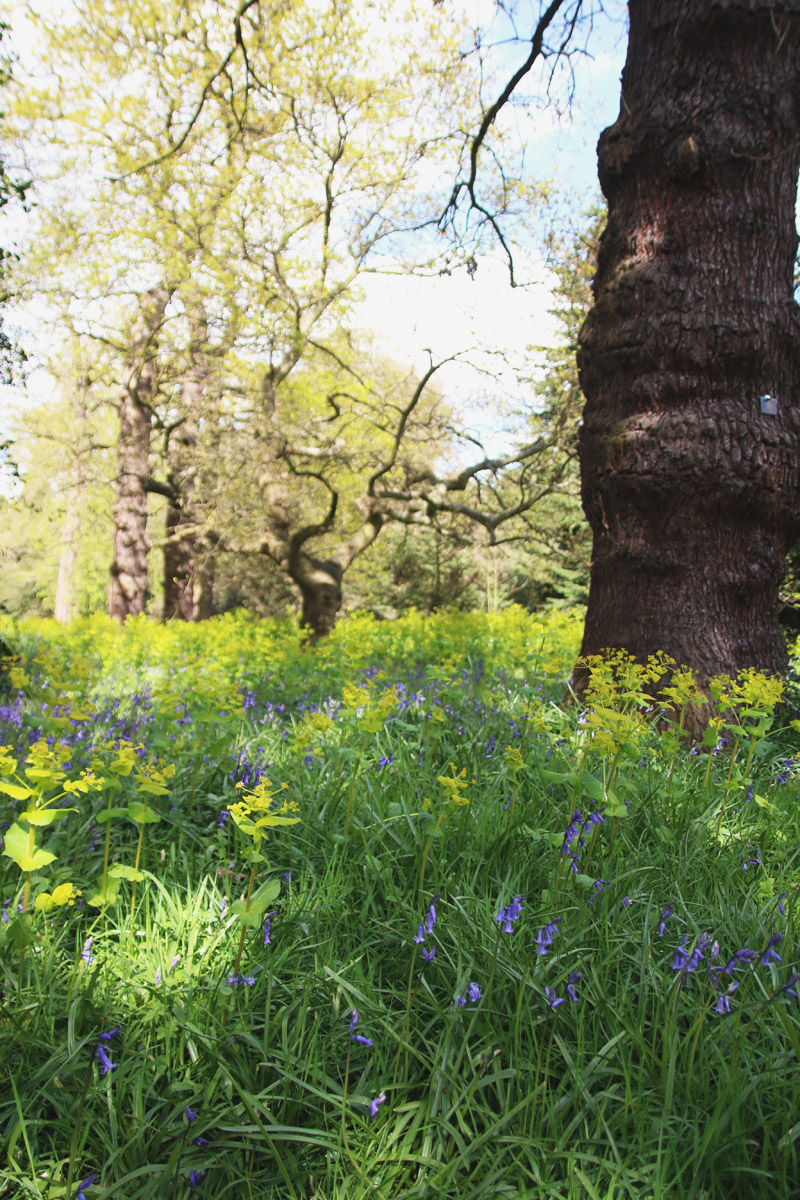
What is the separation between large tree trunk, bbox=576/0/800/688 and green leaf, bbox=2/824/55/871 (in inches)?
120

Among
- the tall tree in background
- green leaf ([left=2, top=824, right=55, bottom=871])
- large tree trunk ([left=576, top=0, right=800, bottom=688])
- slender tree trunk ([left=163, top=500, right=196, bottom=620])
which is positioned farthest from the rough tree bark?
green leaf ([left=2, top=824, right=55, bottom=871])

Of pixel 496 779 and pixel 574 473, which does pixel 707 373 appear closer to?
pixel 496 779

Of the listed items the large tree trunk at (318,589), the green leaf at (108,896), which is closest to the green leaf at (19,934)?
the green leaf at (108,896)

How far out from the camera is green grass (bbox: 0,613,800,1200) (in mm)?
1296

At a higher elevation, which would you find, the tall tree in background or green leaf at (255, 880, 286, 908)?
the tall tree in background

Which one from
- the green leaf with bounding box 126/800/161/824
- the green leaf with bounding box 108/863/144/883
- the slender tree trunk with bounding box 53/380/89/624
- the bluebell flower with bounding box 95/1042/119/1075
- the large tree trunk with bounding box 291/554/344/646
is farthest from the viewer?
the slender tree trunk with bounding box 53/380/89/624

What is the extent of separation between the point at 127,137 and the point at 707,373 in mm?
8608

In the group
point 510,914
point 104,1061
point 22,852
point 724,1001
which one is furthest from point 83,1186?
point 724,1001

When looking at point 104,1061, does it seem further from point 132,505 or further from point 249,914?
point 132,505

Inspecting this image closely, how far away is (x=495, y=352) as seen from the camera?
30.2 ft

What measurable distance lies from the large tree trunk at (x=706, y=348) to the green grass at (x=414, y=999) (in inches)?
43.5

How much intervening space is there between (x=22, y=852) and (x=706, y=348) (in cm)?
375

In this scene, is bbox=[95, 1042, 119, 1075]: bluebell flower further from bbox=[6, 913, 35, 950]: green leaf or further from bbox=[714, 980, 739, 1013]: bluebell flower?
bbox=[714, 980, 739, 1013]: bluebell flower

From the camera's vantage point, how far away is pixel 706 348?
3.66m
